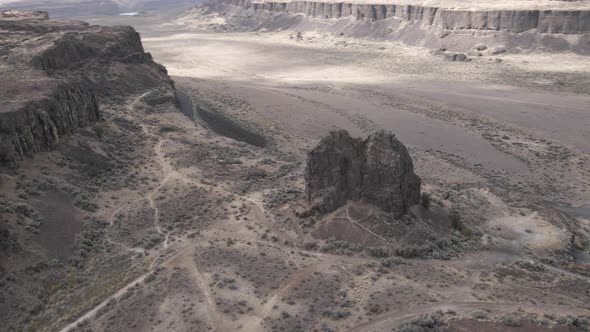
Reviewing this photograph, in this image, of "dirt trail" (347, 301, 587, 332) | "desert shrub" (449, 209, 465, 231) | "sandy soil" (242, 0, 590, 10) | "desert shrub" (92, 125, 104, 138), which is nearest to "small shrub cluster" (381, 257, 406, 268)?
"dirt trail" (347, 301, 587, 332)

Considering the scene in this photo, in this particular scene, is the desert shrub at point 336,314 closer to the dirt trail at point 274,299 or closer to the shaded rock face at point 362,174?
the dirt trail at point 274,299

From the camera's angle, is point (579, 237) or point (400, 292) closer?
point (400, 292)

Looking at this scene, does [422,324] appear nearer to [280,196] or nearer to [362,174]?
[362,174]

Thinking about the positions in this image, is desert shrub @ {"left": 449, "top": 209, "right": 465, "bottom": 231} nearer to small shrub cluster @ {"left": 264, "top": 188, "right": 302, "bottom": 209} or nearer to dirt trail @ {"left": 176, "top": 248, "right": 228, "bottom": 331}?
small shrub cluster @ {"left": 264, "top": 188, "right": 302, "bottom": 209}

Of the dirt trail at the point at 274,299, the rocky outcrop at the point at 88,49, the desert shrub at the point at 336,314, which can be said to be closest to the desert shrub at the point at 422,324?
the desert shrub at the point at 336,314

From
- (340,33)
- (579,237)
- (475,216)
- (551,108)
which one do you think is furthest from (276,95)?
(340,33)

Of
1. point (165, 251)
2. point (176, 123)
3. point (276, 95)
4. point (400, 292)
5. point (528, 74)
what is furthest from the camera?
point (528, 74)

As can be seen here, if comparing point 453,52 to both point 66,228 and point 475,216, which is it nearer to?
point 475,216
